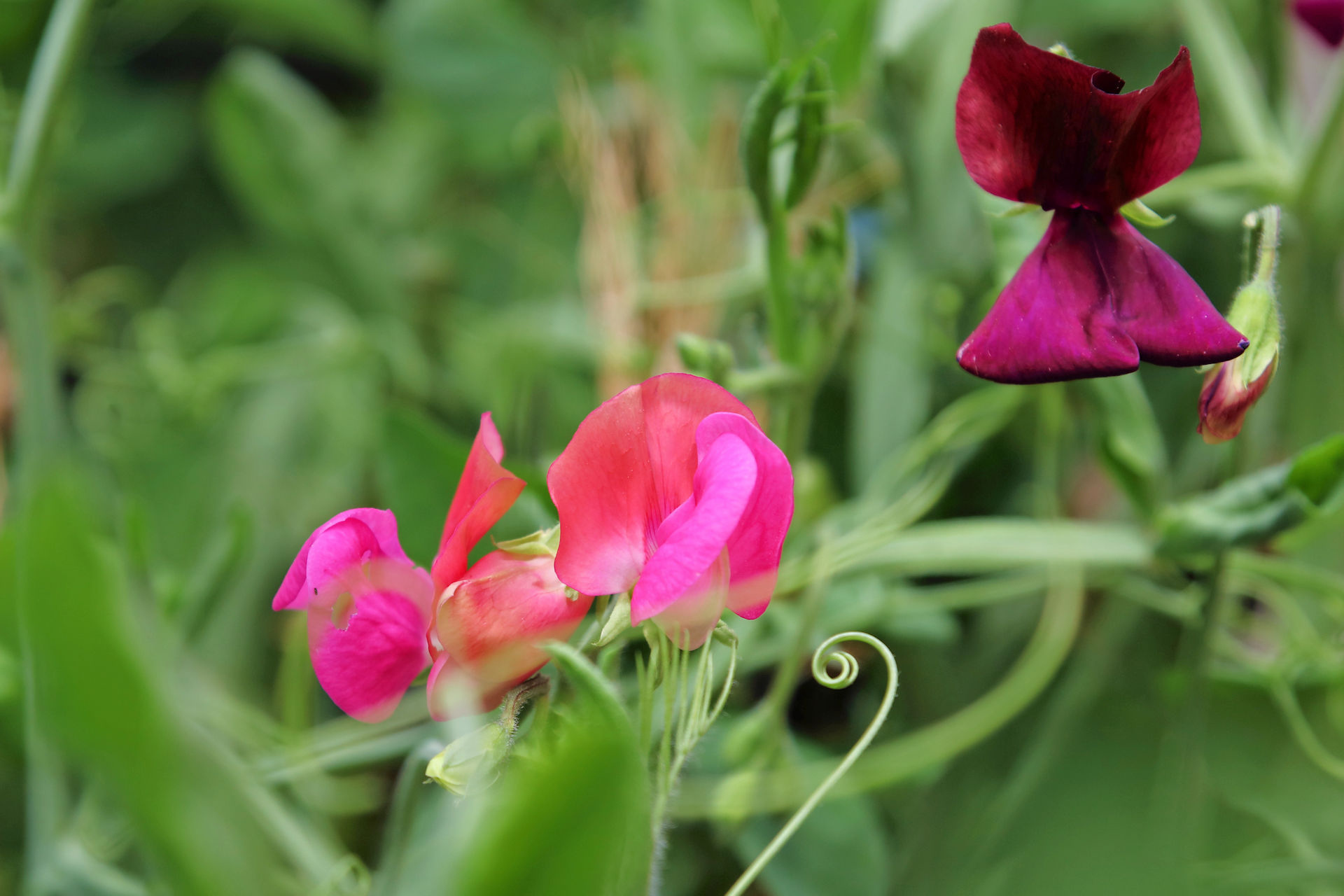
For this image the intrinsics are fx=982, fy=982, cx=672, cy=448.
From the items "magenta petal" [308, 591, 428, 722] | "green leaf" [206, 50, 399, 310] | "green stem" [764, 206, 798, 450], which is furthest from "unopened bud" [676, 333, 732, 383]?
"green leaf" [206, 50, 399, 310]

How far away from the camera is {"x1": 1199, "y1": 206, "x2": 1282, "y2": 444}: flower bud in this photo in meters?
0.23

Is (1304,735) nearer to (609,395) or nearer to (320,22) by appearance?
Answer: (609,395)

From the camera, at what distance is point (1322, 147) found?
14.8 inches

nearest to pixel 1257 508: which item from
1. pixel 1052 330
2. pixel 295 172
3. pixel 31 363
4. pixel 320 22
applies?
pixel 1052 330

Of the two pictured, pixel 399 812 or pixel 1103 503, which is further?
pixel 1103 503

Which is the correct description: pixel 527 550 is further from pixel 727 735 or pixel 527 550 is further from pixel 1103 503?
pixel 1103 503

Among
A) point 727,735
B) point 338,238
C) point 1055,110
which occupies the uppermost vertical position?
point 1055,110

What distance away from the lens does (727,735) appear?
0.38 metres

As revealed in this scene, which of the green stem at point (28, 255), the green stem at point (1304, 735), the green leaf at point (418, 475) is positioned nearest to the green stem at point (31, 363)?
the green stem at point (28, 255)

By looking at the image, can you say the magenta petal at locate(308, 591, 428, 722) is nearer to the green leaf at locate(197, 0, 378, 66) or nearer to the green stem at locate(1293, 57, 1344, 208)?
the green stem at locate(1293, 57, 1344, 208)

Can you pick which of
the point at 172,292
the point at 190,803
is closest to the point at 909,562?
the point at 190,803

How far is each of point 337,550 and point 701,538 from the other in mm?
89

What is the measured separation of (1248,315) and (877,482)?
0.63 feet

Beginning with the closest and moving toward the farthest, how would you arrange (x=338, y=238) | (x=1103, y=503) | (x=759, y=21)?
(x=759, y=21) → (x=1103, y=503) → (x=338, y=238)
